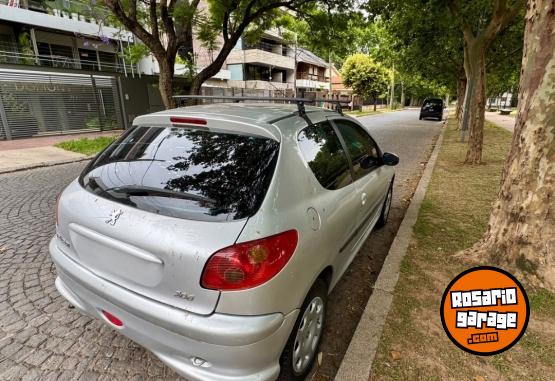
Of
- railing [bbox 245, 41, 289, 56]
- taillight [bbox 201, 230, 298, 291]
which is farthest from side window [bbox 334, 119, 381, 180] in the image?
railing [bbox 245, 41, 289, 56]

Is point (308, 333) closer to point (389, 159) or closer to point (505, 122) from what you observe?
point (389, 159)

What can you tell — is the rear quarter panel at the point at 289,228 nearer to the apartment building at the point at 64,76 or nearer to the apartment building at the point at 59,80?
the apartment building at the point at 64,76

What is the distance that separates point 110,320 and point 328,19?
40.1ft

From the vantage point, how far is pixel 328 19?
11688 millimetres

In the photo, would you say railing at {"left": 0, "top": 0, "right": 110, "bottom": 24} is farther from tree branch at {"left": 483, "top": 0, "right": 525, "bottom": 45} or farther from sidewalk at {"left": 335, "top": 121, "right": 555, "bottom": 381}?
sidewalk at {"left": 335, "top": 121, "right": 555, "bottom": 381}

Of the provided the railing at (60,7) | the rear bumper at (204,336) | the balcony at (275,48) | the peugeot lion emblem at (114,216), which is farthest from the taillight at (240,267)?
the balcony at (275,48)

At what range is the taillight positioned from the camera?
5.11 feet

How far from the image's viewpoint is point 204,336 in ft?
5.12

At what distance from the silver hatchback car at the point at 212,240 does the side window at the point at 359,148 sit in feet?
1.92

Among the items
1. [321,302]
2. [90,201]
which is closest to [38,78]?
[90,201]

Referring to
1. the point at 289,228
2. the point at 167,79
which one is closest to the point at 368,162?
the point at 289,228

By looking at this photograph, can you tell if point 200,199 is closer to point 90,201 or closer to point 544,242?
point 90,201

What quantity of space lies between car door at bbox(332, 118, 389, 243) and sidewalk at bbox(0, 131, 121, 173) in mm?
8138

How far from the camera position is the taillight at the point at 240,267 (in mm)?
1559
